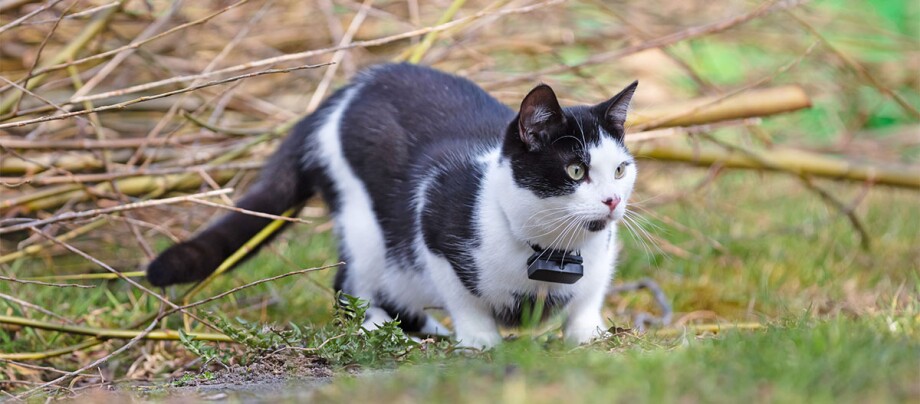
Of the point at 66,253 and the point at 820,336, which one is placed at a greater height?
the point at 820,336

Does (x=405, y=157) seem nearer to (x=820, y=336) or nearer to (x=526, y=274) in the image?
(x=526, y=274)

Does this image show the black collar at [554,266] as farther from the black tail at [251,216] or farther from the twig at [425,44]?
the twig at [425,44]

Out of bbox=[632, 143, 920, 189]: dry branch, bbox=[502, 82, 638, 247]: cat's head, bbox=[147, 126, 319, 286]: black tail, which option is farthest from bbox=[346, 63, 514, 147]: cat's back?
bbox=[632, 143, 920, 189]: dry branch

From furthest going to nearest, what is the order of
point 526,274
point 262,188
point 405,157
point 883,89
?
point 883,89
point 262,188
point 405,157
point 526,274

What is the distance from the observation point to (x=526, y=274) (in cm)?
258

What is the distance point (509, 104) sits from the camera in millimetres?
4414

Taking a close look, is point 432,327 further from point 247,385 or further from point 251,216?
point 247,385

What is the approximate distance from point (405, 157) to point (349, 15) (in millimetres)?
2511

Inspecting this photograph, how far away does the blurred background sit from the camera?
7.79 ft

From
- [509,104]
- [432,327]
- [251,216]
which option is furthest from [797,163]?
[251,216]

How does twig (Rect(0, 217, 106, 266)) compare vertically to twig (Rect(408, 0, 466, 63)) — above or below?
below

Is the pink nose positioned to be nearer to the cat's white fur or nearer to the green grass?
the cat's white fur

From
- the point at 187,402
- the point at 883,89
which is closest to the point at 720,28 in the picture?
the point at 883,89

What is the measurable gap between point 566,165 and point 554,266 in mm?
284
